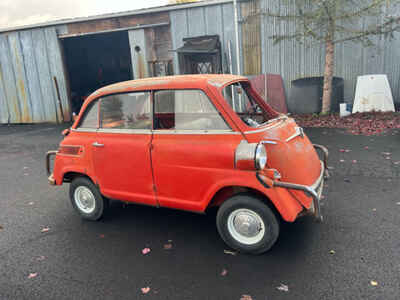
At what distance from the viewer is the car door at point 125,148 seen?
3.84 meters

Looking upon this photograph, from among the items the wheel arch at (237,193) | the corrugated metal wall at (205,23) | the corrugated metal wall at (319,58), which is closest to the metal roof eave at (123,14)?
the corrugated metal wall at (205,23)

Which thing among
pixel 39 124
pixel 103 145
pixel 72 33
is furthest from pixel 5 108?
pixel 103 145

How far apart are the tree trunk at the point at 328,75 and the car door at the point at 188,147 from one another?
28.4 ft

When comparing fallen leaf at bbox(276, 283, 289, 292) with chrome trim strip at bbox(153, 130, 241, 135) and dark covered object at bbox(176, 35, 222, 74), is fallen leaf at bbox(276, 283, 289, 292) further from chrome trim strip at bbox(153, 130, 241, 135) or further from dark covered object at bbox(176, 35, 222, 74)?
dark covered object at bbox(176, 35, 222, 74)

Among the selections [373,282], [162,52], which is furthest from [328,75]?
[373,282]

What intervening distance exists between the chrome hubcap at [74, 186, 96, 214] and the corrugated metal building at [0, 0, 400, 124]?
8.41 meters

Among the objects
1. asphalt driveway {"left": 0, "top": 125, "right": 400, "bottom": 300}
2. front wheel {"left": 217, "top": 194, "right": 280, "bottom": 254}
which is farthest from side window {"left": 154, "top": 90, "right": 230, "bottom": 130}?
asphalt driveway {"left": 0, "top": 125, "right": 400, "bottom": 300}

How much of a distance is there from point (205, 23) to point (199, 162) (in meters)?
10.3

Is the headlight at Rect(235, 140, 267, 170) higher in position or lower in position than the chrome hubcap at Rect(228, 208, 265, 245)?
higher

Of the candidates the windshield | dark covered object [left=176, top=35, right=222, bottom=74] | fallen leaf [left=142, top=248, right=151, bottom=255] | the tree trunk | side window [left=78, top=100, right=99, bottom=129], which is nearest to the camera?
fallen leaf [left=142, top=248, right=151, bottom=255]

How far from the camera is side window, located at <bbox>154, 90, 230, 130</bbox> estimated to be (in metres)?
3.50

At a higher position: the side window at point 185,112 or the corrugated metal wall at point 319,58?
the corrugated metal wall at point 319,58

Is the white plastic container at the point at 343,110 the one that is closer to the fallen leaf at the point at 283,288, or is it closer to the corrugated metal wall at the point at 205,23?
the corrugated metal wall at the point at 205,23

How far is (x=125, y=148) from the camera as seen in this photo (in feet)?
12.8
